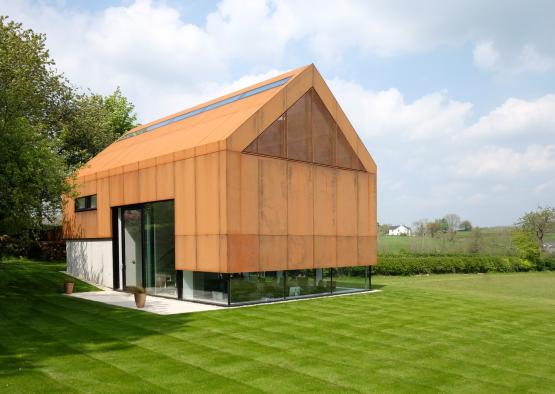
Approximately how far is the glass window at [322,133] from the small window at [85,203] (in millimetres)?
12295

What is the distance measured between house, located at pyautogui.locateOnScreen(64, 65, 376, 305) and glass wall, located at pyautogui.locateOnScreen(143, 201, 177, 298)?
0.14ft

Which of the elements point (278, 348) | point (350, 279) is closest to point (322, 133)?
point (350, 279)

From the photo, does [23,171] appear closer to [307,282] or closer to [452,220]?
[307,282]

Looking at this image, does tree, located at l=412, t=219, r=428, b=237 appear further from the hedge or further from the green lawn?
the green lawn

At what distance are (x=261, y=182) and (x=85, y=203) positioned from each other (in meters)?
12.7

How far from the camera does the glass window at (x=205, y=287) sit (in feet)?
60.1

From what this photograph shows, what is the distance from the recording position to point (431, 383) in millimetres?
9516

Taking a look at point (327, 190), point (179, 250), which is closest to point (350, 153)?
point (327, 190)

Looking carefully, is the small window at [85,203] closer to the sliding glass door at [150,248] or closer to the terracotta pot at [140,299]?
the sliding glass door at [150,248]

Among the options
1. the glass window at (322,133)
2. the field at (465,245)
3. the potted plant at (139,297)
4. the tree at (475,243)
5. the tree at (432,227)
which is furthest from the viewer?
the tree at (432,227)

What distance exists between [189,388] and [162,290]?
12781 mm

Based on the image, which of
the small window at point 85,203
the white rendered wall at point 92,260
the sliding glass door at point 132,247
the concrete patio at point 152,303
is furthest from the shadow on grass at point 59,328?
the small window at point 85,203

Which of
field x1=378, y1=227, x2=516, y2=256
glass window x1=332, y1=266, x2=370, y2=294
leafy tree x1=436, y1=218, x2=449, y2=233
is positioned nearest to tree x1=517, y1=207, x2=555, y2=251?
field x1=378, y1=227, x2=516, y2=256

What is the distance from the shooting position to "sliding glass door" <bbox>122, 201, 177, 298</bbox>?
2069 cm
